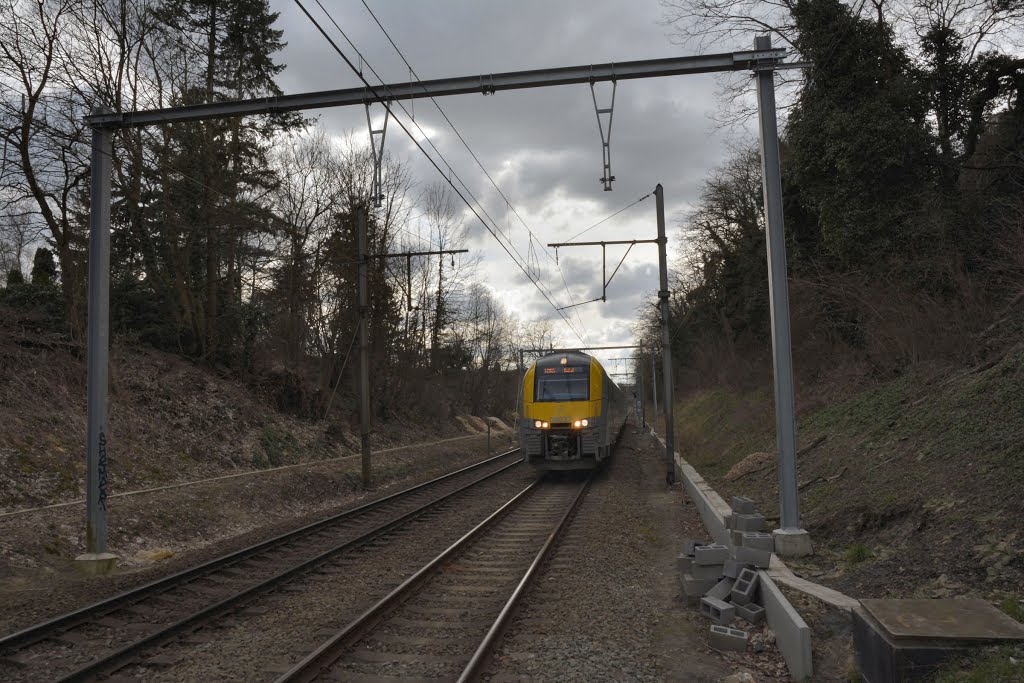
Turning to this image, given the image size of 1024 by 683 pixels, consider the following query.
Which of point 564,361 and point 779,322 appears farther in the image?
point 564,361

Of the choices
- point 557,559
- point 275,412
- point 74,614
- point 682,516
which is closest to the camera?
point 74,614

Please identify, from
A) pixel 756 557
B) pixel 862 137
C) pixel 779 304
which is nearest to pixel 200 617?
pixel 756 557

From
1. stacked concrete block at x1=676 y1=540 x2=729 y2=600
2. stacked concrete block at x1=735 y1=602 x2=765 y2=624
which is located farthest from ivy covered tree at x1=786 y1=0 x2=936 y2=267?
stacked concrete block at x1=735 y1=602 x2=765 y2=624

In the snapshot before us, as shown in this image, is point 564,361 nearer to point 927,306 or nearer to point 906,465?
point 927,306

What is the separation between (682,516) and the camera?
13.5 m

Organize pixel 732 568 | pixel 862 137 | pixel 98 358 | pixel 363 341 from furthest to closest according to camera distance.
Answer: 1. pixel 363 341
2. pixel 862 137
3. pixel 98 358
4. pixel 732 568

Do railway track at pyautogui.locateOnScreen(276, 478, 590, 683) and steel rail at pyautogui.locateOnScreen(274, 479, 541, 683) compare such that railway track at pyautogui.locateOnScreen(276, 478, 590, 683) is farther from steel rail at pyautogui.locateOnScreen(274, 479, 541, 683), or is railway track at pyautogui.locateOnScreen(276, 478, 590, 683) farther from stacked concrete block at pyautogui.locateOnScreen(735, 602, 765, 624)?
stacked concrete block at pyautogui.locateOnScreen(735, 602, 765, 624)

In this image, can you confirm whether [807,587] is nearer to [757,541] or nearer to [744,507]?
[757,541]

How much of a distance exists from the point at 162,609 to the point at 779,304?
7.45m

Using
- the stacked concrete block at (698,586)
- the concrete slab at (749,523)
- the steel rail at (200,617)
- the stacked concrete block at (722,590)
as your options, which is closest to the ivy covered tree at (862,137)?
the concrete slab at (749,523)

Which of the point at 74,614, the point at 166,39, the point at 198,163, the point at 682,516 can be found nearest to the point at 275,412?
the point at 198,163

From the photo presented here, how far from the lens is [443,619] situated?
7039 millimetres

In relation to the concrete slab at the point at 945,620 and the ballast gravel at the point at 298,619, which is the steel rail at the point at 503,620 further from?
the concrete slab at the point at 945,620

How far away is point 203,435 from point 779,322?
1483cm
